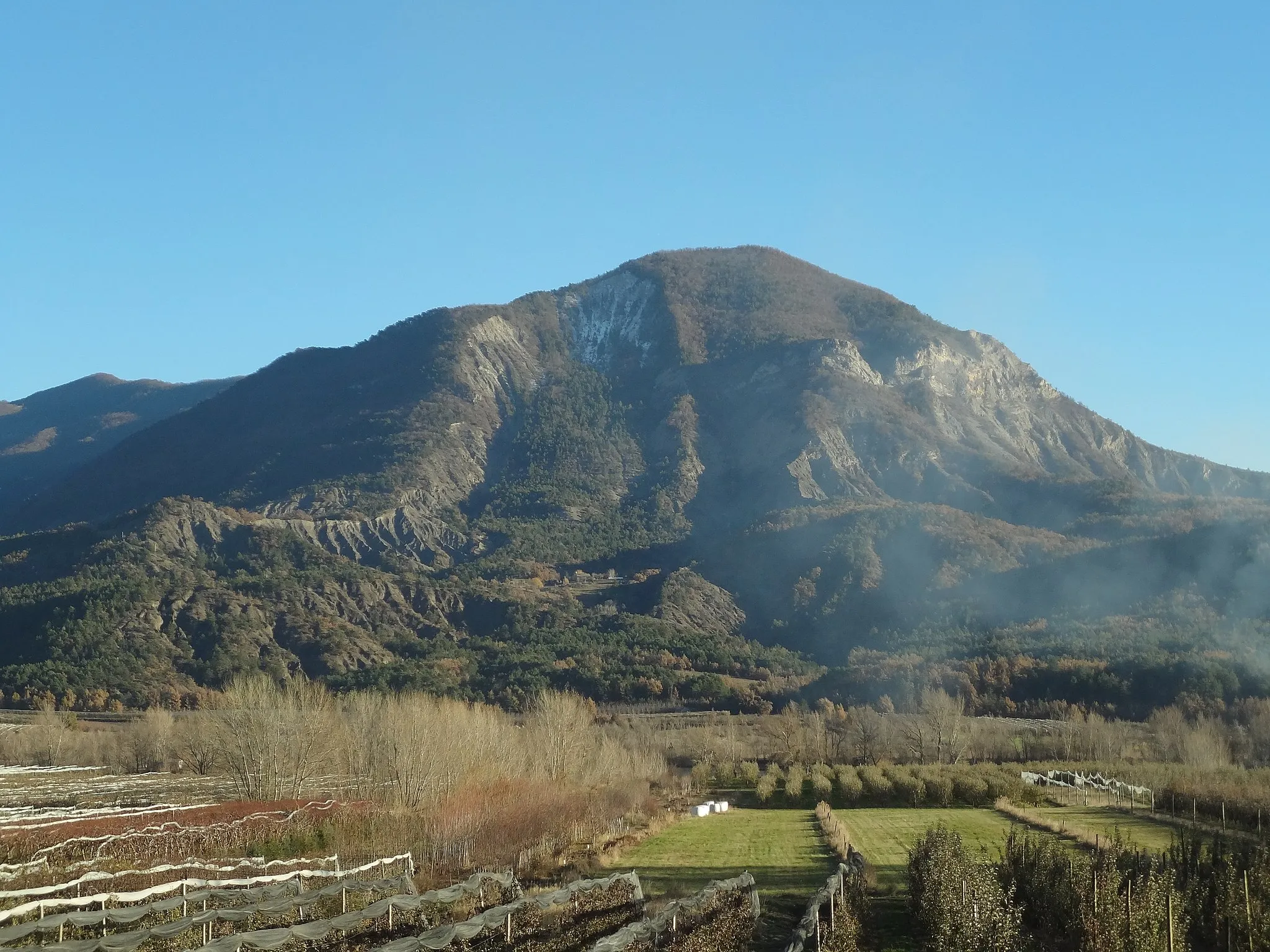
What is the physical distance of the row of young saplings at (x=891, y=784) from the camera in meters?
60.4

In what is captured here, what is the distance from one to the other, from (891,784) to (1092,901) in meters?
45.1

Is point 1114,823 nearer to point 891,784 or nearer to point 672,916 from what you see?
point 891,784

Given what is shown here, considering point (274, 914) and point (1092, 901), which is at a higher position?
point (1092, 901)

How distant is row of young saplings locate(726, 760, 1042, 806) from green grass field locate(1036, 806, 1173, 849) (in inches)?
159

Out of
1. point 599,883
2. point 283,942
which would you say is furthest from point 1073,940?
point 283,942

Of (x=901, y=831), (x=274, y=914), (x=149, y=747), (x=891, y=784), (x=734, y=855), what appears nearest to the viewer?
(x=274, y=914)

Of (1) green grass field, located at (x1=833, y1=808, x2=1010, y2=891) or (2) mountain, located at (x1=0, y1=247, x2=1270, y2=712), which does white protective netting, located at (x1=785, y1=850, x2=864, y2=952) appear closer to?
(1) green grass field, located at (x1=833, y1=808, x2=1010, y2=891)

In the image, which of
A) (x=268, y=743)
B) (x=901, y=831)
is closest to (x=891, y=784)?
(x=901, y=831)

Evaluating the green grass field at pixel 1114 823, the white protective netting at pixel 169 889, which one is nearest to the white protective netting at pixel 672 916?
the white protective netting at pixel 169 889

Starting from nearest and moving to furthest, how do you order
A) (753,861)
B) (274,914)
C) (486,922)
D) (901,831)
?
(486,922) < (274,914) < (753,861) < (901,831)

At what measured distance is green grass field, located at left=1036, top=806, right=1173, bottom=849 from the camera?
136 ft

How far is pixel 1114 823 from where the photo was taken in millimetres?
46750

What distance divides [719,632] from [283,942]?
125887 mm

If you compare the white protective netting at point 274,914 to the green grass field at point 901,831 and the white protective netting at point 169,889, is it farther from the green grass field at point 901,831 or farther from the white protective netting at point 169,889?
the green grass field at point 901,831
